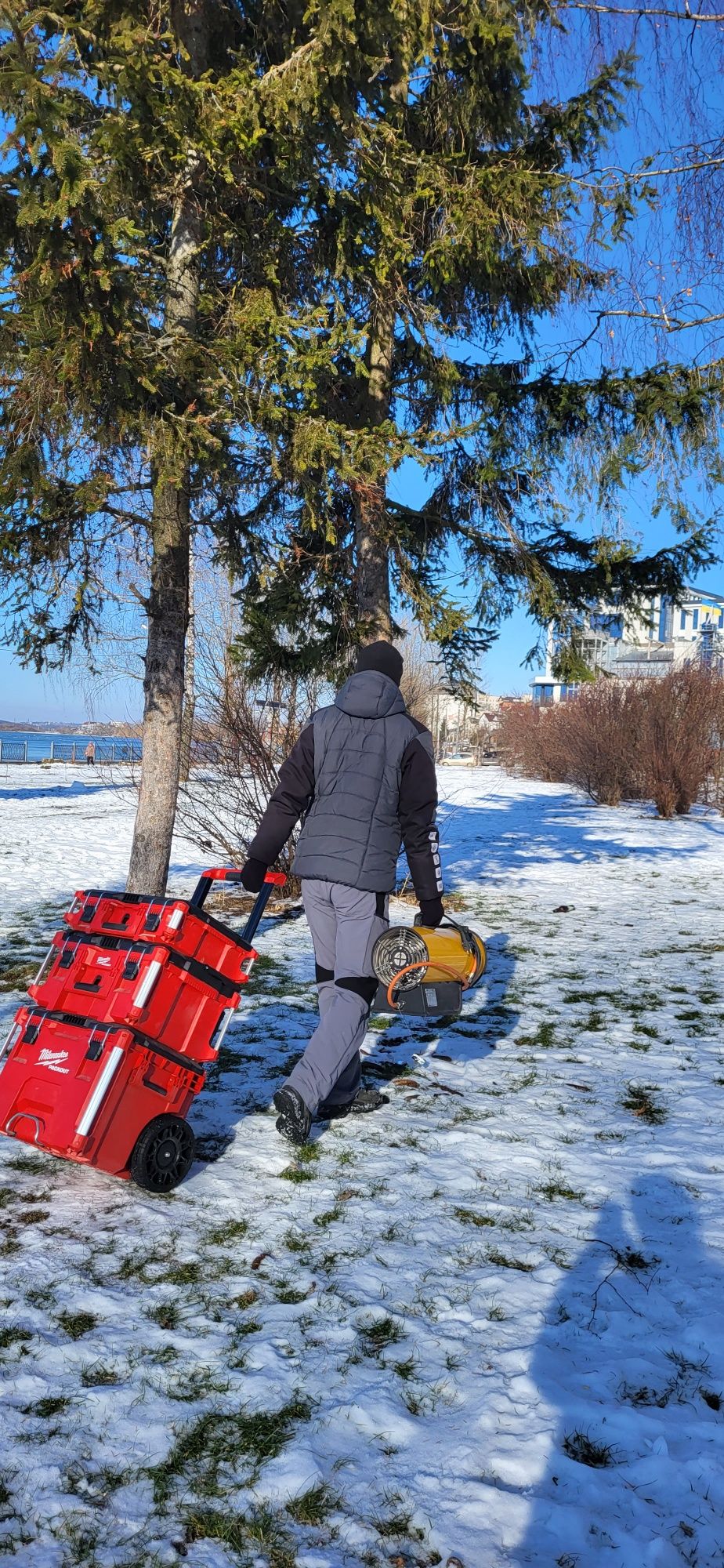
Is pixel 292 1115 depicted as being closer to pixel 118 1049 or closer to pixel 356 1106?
pixel 356 1106

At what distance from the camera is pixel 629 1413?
2205mm

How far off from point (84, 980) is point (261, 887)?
80cm

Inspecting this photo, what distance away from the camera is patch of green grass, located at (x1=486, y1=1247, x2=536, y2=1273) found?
9.36ft

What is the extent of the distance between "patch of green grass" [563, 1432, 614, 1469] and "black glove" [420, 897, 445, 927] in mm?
1977

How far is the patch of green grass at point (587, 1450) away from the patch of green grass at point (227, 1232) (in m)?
1.24

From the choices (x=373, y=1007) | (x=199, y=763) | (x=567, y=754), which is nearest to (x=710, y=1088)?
(x=373, y=1007)

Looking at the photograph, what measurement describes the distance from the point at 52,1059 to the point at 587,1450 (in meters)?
1.92

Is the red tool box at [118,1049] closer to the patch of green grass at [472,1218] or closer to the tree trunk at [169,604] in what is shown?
the patch of green grass at [472,1218]

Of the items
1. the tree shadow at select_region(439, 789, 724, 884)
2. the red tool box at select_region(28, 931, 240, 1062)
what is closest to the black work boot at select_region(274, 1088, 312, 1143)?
the red tool box at select_region(28, 931, 240, 1062)

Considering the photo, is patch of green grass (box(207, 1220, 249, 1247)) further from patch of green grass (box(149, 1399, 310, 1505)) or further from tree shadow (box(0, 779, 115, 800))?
tree shadow (box(0, 779, 115, 800))

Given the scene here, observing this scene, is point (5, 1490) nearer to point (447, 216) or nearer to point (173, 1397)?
point (173, 1397)

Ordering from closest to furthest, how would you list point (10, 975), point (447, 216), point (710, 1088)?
point (710, 1088) → point (10, 975) → point (447, 216)

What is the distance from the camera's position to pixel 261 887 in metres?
3.81

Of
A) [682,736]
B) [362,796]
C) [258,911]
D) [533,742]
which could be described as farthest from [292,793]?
[533,742]
